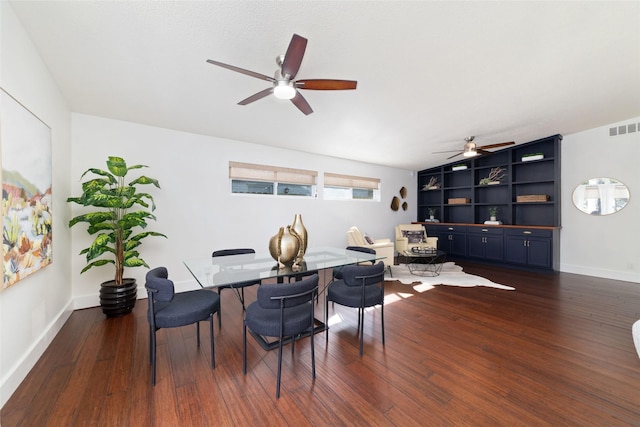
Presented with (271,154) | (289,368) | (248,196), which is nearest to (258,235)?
(248,196)

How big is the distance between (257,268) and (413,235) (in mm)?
4877

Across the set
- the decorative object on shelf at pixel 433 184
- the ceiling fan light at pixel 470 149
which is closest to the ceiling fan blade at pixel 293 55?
the ceiling fan light at pixel 470 149

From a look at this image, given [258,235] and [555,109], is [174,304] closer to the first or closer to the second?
[258,235]

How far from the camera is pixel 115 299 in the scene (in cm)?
285

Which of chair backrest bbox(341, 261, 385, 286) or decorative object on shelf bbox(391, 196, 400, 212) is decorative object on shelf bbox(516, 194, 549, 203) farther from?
chair backrest bbox(341, 261, 385, 286)

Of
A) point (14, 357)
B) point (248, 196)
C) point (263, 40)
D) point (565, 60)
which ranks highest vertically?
point (565, 60)

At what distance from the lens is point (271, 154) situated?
15.4ft

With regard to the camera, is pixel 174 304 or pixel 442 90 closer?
pixel 174 304

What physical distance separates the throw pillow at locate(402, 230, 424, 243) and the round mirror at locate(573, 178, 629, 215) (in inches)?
119

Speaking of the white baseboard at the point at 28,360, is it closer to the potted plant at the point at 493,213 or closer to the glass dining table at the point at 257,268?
the glass dining table at the point at 257,268

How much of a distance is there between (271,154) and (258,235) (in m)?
1.58

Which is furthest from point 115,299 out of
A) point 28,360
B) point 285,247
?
point 285,247

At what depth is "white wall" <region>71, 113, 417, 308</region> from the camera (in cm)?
321

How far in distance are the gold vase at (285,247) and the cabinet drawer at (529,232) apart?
540 centimetres
